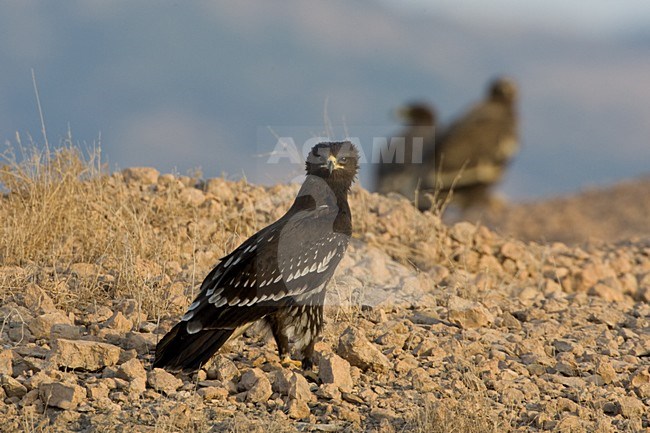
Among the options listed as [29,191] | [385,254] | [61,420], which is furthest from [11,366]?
[385,254]

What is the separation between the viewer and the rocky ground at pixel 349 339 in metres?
5.12

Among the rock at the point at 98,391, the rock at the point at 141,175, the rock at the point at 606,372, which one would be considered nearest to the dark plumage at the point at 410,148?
the rock at the point at 141,175

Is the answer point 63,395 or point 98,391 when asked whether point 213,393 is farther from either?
point 63,395

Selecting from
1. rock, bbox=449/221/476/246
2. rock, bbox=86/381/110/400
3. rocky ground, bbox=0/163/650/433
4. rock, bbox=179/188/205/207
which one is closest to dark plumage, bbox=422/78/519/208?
rock, bbox=449/221/476/246

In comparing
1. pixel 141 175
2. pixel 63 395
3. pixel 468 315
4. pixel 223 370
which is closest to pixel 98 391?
pixel 63 395

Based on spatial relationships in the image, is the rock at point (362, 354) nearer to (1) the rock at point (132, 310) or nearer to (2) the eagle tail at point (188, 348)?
(2) the eagle tail at point (188, 348)

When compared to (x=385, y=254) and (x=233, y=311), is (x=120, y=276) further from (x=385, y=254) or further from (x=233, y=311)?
(x=385, y=254)

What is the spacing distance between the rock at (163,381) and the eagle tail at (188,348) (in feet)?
0.22

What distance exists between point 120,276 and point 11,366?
149 cm

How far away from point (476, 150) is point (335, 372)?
12214 millimetres

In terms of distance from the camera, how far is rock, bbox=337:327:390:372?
5.75m

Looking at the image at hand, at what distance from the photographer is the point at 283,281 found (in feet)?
18.9

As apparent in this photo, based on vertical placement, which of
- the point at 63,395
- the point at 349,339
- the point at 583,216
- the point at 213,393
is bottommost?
the point at 63,395

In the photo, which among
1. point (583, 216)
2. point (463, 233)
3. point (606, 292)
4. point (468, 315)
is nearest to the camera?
point (468, 315)
